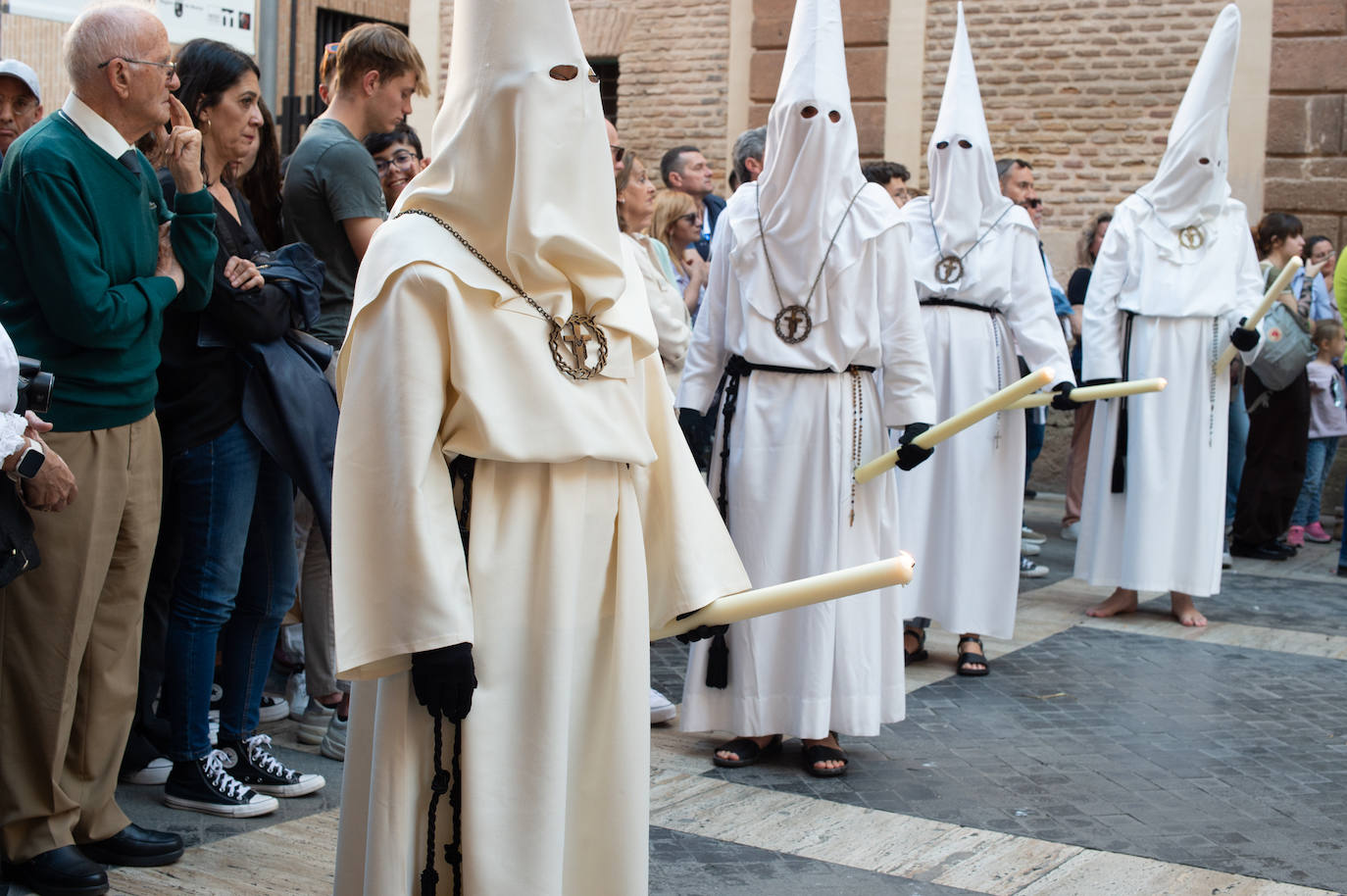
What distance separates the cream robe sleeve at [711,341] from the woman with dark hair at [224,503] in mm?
1540

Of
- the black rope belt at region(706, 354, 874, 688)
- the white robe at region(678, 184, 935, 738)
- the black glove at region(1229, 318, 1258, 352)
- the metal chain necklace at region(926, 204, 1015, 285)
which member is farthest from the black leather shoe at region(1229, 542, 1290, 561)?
the black rope belt at region(706, 354, 874, 688)

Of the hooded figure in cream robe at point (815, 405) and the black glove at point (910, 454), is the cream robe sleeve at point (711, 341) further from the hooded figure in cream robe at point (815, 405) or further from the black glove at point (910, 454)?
the black glove at point (910, 454)

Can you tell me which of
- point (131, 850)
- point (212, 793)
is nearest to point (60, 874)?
point (131, 850)

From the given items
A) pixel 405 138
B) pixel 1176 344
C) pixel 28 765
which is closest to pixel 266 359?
pixel 28 765

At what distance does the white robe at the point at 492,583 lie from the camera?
2842 mm

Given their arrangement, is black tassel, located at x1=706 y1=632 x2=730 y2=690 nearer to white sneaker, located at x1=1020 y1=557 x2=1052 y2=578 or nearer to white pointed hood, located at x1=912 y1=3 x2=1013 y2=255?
white pointed hood, located at x1=912 y1=3 x2=1013 y2=255

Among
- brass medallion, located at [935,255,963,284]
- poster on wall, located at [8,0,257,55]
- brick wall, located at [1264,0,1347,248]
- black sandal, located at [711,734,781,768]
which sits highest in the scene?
brick wall, located at [1264,0,1347,248]

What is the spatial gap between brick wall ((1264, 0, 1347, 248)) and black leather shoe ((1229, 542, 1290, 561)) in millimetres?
3075

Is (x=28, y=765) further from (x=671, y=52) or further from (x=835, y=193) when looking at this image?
(x=671, y=52)

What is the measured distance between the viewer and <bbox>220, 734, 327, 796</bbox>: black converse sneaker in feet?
15.1

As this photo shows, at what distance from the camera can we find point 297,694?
5770 mm

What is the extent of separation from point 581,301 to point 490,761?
0.94 meters

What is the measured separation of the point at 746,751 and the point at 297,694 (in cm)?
179

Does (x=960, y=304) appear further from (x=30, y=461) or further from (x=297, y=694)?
(x=30, y=461)
